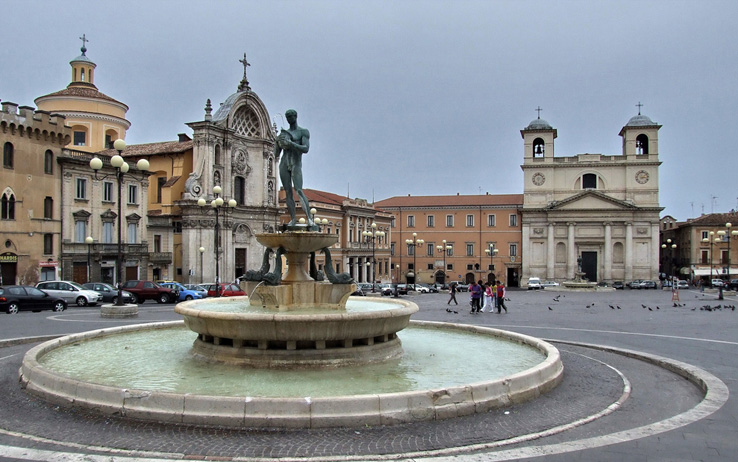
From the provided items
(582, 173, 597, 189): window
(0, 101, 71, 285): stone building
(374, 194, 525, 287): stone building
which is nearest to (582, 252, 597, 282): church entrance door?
(374, 194, 525, 287): stone building

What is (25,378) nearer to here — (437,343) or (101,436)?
(101,436)

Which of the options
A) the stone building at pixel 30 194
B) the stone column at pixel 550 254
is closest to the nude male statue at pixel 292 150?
the stone building at pixel 30 194

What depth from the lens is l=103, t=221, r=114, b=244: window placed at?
41.7 meters

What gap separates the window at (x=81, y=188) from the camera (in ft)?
131

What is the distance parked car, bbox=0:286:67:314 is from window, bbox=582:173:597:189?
209 feet

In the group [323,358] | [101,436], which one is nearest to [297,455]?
[101,436]

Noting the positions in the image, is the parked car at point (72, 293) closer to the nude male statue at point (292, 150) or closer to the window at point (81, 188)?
the window at point (81, 188)

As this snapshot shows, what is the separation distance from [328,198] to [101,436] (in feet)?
209

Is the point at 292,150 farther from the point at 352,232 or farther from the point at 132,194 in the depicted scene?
the point at 352,232

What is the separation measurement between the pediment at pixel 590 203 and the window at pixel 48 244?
55.5m

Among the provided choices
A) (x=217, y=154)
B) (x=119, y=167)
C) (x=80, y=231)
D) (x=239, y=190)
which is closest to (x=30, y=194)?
(x=80, y=231)

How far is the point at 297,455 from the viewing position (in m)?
6.03

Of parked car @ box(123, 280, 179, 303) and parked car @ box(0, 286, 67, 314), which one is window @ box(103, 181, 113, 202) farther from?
parked car @ box(0, 286, 67, 314)

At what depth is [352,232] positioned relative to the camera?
69.8 m
